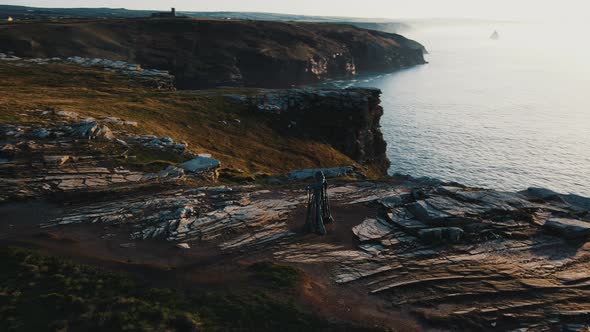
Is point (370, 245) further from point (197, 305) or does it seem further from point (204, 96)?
point (204, 96)

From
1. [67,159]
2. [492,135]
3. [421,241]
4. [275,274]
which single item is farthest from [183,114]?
[492,135]

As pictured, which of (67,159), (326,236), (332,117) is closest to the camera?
(326,236)

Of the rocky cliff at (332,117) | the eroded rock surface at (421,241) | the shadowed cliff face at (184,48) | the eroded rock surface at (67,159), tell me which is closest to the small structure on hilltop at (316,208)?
the eroded rock surface at (421,241)

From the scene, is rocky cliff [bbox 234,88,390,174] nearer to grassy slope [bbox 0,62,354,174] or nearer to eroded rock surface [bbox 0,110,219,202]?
grassy slope [bbox 0,62,354,174]

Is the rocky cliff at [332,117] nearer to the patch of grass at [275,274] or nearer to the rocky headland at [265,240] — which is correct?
the rocky headland at [265,240]

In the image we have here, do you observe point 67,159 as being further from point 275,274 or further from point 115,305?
point 275,274

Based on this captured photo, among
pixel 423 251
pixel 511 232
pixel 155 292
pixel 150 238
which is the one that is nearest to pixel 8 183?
pixel 150 238
